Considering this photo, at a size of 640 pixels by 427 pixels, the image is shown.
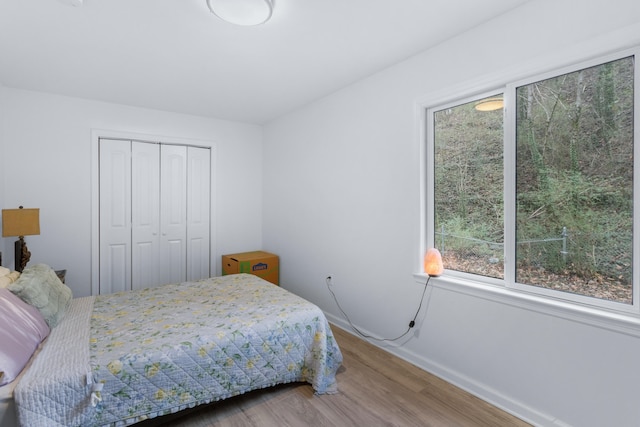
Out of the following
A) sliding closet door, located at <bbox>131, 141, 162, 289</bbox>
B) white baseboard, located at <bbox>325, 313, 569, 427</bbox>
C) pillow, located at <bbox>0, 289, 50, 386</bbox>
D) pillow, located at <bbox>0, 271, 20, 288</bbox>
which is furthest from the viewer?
sliding closet door, located at <bbox>131, 141, 162, 289</bbox>

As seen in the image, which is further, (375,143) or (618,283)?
(375,143)

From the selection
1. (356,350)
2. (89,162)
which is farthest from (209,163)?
(356,350)

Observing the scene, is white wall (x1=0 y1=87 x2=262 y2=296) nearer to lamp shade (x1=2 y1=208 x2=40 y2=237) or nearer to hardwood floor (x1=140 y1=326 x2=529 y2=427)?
lamp shade (x1=2 y1=208 x2=40 y2=237)

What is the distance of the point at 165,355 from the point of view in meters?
1.79

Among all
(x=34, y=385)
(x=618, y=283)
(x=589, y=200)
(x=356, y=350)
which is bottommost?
(x=356, y=350)

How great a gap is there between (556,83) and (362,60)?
1.35 metres

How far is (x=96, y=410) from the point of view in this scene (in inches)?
62.5

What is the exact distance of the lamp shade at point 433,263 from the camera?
235 cm

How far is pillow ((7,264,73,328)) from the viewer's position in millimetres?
1917

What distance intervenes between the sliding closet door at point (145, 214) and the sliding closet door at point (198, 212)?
376 millimetres

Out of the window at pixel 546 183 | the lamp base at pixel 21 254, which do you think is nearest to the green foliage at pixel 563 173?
the window at pixel 546 183

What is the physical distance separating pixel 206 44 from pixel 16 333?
2096mm

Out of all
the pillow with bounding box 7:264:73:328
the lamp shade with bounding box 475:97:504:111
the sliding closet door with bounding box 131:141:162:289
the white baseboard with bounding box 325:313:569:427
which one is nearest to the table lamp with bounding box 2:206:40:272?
the pillow with bounding box 7:264:73:328

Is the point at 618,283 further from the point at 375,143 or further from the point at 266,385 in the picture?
the point at 266,385
